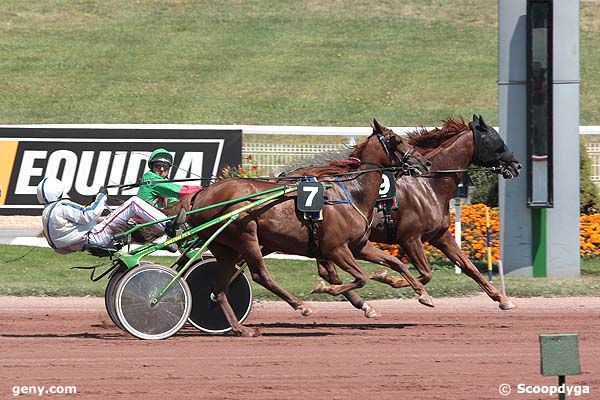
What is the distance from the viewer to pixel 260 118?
28.7 metres

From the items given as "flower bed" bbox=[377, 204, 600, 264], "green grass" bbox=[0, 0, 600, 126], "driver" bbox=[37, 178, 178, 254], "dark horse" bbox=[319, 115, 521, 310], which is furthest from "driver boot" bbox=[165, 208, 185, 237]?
"green grass" bbox=[0, 0, 600, 126]

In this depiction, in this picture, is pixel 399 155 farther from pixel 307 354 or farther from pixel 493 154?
pixel 307 354

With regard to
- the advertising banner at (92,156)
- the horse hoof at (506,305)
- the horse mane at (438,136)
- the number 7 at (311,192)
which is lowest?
the horse hoof at (506,305)

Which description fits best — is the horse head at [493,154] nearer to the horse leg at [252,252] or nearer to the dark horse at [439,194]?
the dark horse at [439,194]

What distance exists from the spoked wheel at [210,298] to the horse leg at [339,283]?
71 cm

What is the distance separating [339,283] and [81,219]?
2.65 m

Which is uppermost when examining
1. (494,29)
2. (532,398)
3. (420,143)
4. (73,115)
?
(494,29)

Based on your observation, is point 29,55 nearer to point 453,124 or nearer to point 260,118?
point 260,118

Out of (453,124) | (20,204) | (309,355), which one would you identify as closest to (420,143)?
(453,124)

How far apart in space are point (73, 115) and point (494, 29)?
43.1 ft

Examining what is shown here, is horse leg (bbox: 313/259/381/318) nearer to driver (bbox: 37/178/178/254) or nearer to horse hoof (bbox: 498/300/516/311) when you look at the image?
horse hoof (bbox: 498/300/516/311)

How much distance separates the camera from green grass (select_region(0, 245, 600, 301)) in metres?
13.8

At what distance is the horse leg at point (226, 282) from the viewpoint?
35.7 ft

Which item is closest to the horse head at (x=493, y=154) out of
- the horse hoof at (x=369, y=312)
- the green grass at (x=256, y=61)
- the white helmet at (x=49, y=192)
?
the horse hoof at (x=369, y=312)
